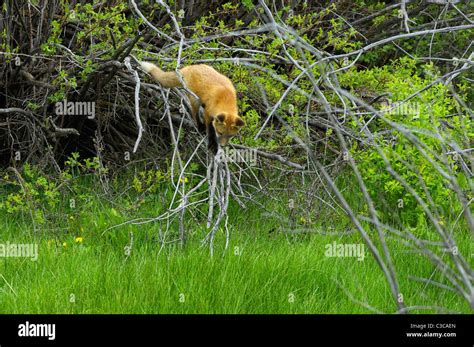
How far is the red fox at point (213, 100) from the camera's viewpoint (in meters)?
5.48

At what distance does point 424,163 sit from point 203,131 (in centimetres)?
173

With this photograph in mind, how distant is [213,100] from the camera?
5.64 metres

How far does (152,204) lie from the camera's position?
20.9ft

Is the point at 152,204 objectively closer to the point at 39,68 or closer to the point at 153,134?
the point at 153,134
